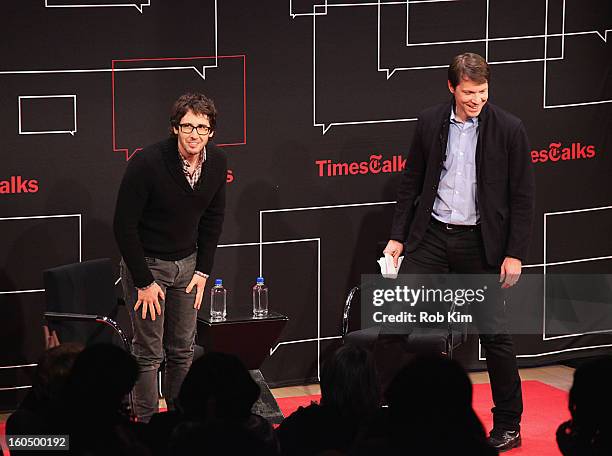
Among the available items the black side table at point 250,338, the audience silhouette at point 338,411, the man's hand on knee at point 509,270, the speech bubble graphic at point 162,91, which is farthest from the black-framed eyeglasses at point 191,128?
the audience silhouette at point 338,411

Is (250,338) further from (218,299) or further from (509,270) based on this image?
(509,270)

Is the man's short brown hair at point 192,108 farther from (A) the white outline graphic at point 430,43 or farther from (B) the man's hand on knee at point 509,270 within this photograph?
(B) the man's hand on knee at point 509,270

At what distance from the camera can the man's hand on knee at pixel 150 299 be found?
462cm

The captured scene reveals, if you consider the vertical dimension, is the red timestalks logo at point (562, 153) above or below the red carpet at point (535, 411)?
above

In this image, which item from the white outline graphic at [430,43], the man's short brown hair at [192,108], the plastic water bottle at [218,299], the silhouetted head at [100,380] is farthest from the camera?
the white outline graphic at [430,43]

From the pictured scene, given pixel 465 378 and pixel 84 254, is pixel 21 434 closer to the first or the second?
pixel 465 378

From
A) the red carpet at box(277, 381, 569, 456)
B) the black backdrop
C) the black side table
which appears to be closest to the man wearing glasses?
the black side table

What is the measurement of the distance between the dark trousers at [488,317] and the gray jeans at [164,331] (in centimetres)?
105

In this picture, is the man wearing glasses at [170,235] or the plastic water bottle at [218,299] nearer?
the man wearing glasses at [170,235]

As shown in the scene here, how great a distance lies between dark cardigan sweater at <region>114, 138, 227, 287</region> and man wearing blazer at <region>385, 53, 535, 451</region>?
880mm

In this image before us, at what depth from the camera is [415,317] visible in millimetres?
5645

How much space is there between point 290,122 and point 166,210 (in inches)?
47.2

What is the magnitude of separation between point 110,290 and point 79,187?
544mm

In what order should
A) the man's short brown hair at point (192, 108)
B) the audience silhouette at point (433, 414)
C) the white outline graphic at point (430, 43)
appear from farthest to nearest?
the white outline graphic at point (430, 43), the man's short brown hair at point (192, 108), the audience silhouette at point (433, 414)
